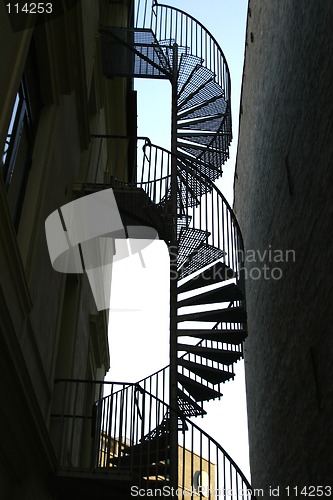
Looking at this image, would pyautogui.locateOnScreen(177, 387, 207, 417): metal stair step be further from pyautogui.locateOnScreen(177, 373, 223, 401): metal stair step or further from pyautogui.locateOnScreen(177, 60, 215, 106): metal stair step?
pyautogui.locateOnScreen(177, 60, 215, 106): metal stair step

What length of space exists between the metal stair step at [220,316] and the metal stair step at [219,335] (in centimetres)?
16

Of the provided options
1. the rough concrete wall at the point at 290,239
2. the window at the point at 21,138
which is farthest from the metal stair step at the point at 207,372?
the window at the point at 21,138

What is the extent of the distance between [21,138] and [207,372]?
3.92 metres

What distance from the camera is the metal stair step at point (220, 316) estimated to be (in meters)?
7.72

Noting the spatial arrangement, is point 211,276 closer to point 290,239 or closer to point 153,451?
point 290,239

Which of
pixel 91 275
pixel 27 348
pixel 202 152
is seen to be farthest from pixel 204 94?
pixel 27 348

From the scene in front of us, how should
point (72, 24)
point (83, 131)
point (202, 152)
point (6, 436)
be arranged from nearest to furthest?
point (6, 436) < point (72, 24) < point (83, 131) < point (202, 152)

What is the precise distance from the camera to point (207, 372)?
25.7 ft

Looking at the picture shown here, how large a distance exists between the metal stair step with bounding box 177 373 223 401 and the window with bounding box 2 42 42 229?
3323mm

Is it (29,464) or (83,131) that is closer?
(29,464)

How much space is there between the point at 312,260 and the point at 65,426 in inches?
133

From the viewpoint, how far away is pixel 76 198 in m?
7.57

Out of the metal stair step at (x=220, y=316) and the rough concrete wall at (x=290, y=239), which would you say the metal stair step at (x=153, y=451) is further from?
the rough concrete wall at (x=290, y=239)

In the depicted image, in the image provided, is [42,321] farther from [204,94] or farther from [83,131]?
[204,94]
